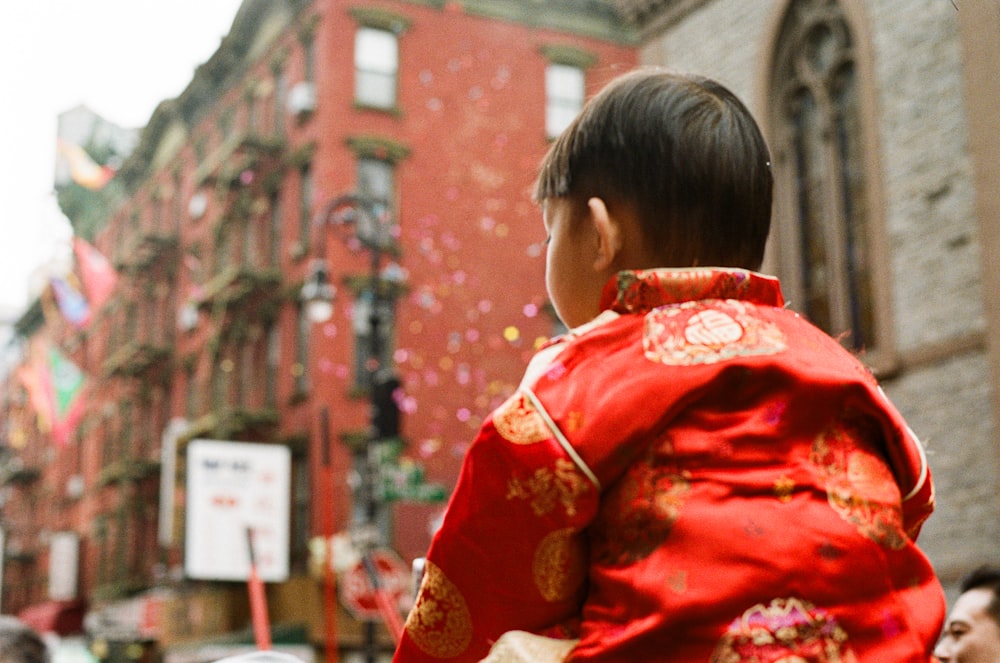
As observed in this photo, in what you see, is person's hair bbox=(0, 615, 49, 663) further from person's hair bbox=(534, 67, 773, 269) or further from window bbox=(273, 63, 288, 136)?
window bbox=(273, 63, 288, 136)

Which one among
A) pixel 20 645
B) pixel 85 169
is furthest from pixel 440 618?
pixel 85 169

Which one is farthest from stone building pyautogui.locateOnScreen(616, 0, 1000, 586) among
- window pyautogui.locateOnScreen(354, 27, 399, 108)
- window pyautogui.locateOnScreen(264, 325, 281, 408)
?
window pyautogui.locateOnScreen(264, 325, 281, 408)

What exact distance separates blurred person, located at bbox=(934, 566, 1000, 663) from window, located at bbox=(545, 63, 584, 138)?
24.4 m

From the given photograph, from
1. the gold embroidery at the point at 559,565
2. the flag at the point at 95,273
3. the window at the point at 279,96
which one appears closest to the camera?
the gold embroidery at the point at 559,565

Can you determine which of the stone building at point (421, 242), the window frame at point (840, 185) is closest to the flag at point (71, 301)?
the stone building at point (421, 242)

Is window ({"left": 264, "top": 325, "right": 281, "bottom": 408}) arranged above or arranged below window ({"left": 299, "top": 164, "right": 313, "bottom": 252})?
below

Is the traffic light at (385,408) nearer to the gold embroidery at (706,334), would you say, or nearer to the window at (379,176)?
the window at (379,176)

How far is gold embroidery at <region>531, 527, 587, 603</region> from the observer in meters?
1.68

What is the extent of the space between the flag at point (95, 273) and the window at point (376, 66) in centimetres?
1774

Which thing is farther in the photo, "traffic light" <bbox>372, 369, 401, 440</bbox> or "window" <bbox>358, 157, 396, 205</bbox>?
"window" <bbox>358, 157, 396, 205</bbox>

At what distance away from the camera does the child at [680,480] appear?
5.29 feet

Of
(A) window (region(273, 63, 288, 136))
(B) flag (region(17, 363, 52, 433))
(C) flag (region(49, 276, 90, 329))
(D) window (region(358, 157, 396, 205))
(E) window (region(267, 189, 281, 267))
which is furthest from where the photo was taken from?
(B) flag (region(17, 363, 52, 433))

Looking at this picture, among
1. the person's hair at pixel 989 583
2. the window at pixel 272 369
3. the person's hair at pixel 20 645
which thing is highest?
the window at pixel 272 369

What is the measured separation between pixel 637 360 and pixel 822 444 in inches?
10.8
